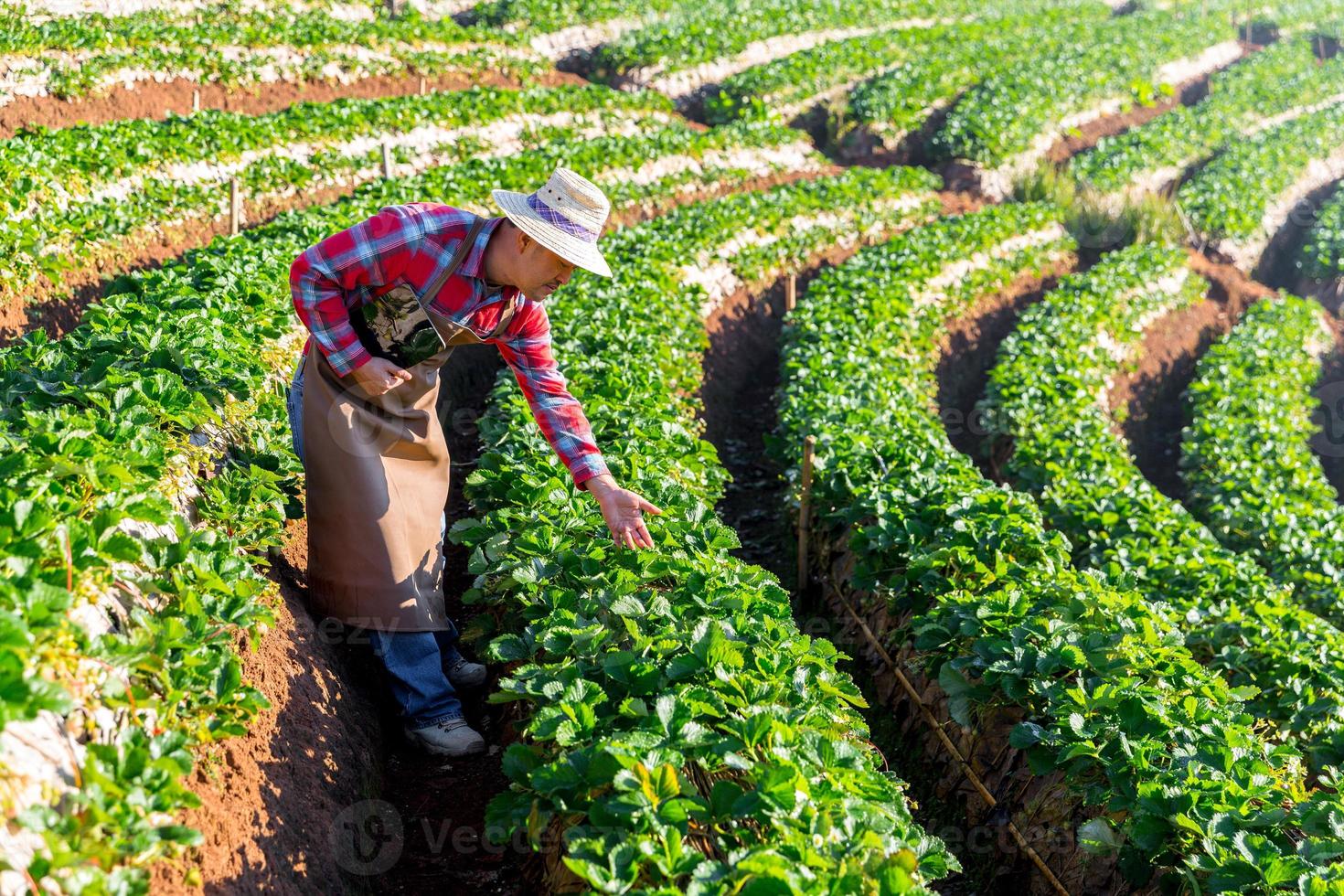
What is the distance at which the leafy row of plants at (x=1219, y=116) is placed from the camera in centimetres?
2295

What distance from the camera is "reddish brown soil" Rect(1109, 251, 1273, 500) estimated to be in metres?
13.3

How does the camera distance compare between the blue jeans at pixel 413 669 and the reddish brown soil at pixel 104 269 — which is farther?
the reddish brown soil at pixel 104 269

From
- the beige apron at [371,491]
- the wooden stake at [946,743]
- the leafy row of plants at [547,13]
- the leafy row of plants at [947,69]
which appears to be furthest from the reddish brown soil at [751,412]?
the leafy row of plants at [547,13]

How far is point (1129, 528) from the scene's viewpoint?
796 centimetres

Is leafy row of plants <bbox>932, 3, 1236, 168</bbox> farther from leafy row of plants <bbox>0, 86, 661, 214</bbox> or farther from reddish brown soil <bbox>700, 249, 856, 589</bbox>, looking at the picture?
reddish brown soil <bbox>700, 249, 856, 589</bbox>

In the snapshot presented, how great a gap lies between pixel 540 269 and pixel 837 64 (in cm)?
2290

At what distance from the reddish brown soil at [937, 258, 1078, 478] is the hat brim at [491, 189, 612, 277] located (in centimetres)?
780

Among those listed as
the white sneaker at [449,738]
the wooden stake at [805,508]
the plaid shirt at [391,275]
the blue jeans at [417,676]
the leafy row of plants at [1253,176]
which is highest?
the plaid shirt at [391,275]

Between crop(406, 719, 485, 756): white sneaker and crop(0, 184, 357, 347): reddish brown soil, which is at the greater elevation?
crop(406, 719, 485, 756): white sneaker

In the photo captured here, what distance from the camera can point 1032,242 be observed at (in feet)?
56.0

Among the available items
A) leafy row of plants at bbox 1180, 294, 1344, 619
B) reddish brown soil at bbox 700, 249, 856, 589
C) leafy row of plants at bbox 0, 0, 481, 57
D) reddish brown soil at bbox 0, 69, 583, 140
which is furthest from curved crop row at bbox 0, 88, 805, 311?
leafy row of plants at bbox 1180, 294, 1344, 619

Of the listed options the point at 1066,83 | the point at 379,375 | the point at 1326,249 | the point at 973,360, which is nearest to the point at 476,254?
the point at 379,375

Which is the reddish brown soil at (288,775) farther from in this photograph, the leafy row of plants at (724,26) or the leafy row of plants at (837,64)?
the leafy row of plants at (724,26)

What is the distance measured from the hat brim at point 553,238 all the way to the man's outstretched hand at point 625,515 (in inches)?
33.4
